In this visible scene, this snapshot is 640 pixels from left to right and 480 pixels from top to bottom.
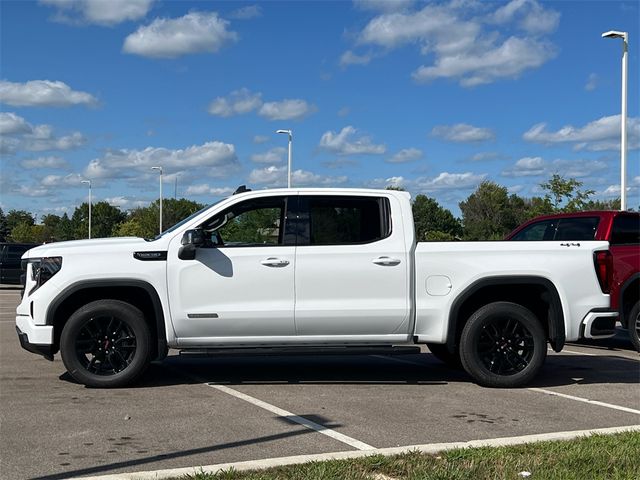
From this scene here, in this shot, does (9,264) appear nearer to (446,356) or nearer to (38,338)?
(38,338)

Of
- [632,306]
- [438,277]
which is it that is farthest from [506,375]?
[632,306]

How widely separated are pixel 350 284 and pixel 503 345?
5.84 feet

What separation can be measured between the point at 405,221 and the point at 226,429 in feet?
10.2

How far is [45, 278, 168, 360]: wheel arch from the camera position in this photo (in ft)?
24.6

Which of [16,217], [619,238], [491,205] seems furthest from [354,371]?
[16,217]

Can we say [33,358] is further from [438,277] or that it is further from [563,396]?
[563,396]

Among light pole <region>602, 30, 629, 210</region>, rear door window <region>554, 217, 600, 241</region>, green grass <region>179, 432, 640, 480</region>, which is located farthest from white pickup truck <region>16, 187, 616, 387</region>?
light pole <region>602, 30, 629, 210</region>

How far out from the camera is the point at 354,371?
354 inches

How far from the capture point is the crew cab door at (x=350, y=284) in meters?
7.69

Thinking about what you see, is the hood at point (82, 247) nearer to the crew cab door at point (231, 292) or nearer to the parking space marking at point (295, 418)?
the crew cab door at point (231, 292)

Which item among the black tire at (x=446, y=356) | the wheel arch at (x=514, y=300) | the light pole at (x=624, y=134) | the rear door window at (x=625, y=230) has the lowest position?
the black tire at (x=446, y=356)

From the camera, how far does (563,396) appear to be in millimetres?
7617

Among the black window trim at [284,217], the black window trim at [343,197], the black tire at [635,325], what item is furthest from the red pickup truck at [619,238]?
the black window trim at [284,217]

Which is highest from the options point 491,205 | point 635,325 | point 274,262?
point 491,205
